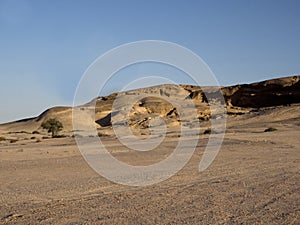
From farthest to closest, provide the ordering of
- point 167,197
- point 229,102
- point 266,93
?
point 229,102 → point 266,93 → point 167,197

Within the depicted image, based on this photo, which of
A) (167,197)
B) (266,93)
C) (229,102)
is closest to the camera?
(167,197)

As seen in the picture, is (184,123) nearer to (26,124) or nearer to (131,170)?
(131,170)

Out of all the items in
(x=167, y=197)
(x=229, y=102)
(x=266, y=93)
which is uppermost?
(x=266, y=93)

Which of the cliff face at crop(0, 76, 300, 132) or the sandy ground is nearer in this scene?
the sandy ground

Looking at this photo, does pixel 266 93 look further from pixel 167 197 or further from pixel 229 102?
pixel 167 197

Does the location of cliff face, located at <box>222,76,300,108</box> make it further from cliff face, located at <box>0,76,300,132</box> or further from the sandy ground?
the sandy ground

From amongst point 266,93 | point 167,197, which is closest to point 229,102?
point 266,93

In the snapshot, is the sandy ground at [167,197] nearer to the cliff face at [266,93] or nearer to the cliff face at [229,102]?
the cliff face at [229,102]

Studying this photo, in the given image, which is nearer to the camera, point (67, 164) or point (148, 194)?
point (148, 194)

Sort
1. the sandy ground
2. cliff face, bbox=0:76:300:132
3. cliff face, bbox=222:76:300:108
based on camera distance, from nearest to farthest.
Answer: the sandy ground < cliff face, bbox=0:76:300:132 < cliff face, bbox=222:76:300:108

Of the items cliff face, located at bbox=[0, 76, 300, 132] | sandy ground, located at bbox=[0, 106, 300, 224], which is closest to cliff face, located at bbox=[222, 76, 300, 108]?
cliff face, located at bbox=[0, 76, 300, 132]

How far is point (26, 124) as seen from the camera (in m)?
108

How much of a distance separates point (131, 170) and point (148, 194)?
19.1 ft

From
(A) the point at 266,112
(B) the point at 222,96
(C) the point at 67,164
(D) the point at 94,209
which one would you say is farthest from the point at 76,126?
(D) the point at 94,209
